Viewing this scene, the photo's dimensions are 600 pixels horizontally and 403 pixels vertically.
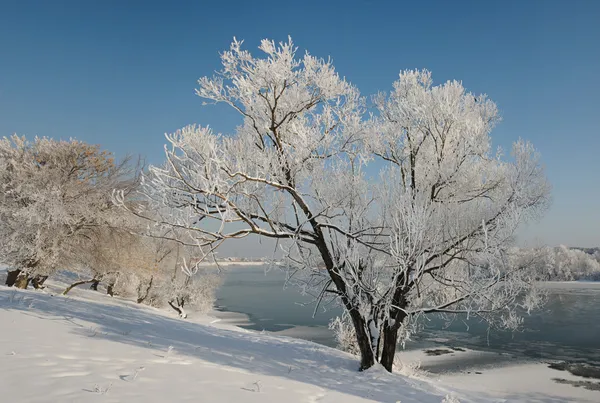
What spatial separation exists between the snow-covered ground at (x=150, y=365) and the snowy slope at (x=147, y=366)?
0.04ft

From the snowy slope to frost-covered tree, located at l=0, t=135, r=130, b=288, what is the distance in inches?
253

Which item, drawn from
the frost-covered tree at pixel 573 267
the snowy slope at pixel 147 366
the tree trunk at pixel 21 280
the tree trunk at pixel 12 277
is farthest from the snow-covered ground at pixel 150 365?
the frost-covered tree at pixel 573 267

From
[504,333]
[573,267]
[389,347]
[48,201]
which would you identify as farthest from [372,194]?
[573,267]

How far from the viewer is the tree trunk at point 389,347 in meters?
8.95

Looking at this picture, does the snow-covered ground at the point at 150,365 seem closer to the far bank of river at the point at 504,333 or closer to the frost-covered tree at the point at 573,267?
the far bank of river at the point at 504,333

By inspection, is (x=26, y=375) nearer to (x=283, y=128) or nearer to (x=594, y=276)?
(x=283, y=128)

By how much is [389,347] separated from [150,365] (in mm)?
5444

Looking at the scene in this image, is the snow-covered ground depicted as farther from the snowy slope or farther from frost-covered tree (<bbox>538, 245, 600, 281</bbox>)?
frost-covered tree (<bbox>538, 245, 600, 281</bbox>)

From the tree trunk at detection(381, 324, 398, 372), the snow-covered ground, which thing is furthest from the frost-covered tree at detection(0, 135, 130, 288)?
the tree trunk at detection(381, 324, 398, 372)

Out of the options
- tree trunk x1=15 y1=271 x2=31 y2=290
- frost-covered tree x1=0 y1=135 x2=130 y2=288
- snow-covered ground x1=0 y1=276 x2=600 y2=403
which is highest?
frost-covered tree x1=0 y1=135 x2=130 y2=288

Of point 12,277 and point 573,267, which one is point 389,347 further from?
point 573,267

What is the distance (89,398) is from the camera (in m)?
4.00

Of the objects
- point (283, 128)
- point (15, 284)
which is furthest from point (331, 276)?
point (15, 284)

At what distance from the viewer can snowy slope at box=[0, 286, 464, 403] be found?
4398mm
